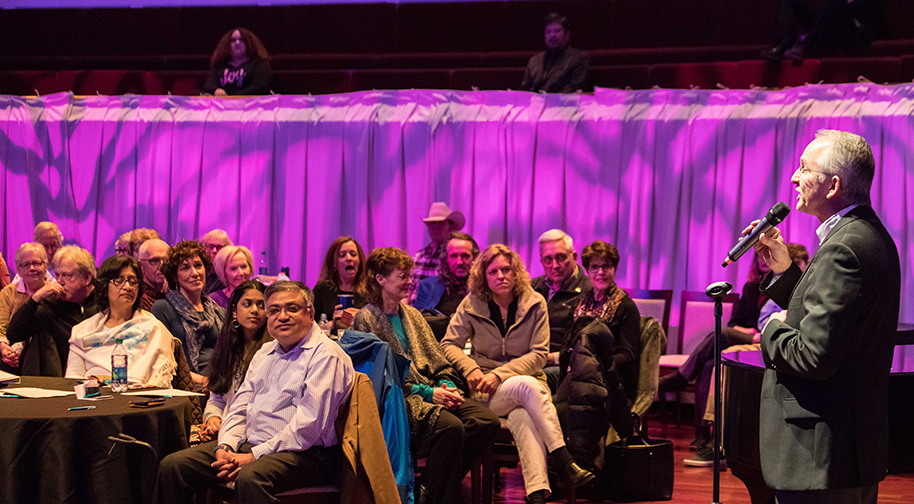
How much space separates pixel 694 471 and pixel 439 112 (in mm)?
3245

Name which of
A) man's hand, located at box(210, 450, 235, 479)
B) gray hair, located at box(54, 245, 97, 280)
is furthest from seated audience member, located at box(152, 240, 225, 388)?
man's hand, located at box(210, 450, 235, 479)

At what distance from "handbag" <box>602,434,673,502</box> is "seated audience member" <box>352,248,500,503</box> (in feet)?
2.37

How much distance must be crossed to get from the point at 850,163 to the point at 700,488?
285 centimetres

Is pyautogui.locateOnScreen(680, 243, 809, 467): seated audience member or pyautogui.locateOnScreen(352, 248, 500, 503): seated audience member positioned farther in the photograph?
pyautogui.locateOnScreen(680, 243, 809, 467): seated audience member

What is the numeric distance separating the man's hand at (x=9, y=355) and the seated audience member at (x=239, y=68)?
335 cm

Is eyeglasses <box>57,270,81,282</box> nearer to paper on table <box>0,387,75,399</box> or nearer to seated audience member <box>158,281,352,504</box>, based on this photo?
paper on table <box>0,387,75,399</box>

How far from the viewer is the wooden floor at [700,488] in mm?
4168

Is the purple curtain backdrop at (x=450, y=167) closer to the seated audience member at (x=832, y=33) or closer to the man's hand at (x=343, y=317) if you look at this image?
the seated audience member at (x=832, y=33)

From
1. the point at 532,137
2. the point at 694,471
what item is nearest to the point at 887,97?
the point at 532,137

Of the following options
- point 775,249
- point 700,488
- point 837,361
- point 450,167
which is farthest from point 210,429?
point 450,167

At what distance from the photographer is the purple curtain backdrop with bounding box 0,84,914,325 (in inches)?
235

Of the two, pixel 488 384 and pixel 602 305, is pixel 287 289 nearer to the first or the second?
pixel 488 384

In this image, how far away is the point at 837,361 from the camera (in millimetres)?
1809

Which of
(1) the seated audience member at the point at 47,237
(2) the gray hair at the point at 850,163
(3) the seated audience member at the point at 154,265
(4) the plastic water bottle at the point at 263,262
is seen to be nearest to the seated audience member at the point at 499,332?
(3) the seated audience member at the point at 154,265
